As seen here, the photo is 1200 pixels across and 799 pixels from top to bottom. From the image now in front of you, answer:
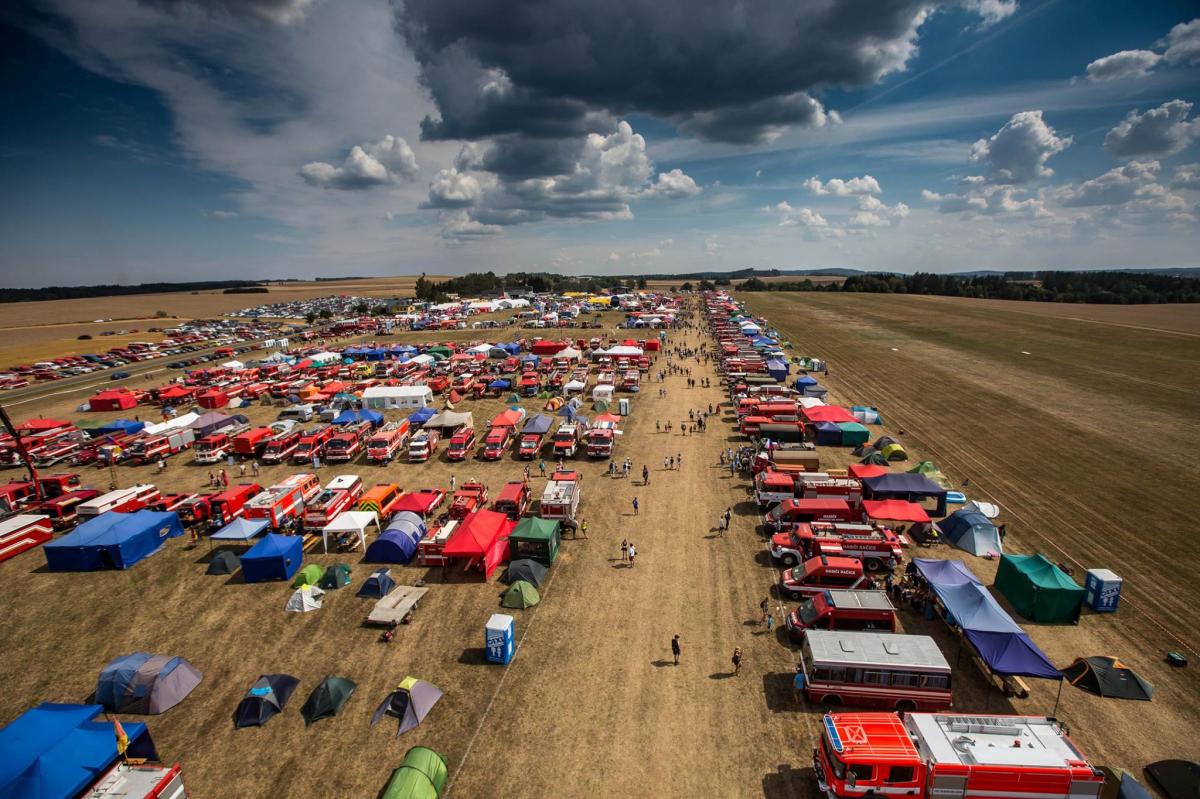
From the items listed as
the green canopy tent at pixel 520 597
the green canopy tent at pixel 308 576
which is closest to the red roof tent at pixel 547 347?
the green canopy tent at pixel 308 576

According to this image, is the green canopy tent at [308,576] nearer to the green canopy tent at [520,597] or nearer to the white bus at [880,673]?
the green canopy tent at [520,597]

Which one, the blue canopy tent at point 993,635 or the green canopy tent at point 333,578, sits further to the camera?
the green canopy tent at point 333,578

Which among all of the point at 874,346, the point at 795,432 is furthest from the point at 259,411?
the point at 874,346

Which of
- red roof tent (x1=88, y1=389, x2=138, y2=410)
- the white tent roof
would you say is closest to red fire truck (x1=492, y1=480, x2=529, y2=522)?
the white tent roof

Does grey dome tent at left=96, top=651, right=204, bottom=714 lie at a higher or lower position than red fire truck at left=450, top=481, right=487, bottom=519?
lower

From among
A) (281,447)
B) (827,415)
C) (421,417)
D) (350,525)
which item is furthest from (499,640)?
(827,415)

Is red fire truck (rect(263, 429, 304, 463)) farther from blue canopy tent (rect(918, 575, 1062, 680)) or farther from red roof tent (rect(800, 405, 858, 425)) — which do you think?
blue canopy tent (rect(918, 575, 1062, 680))

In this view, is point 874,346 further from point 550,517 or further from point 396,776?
point 396,776
